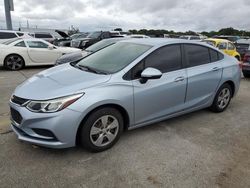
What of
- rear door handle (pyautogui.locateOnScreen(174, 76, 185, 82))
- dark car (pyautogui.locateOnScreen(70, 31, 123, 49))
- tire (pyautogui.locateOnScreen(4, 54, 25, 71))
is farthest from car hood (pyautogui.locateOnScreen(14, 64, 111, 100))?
dark car (pyautogui.locateOnScreen(70, 31, 123, 49))

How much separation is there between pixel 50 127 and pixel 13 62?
8326 mm

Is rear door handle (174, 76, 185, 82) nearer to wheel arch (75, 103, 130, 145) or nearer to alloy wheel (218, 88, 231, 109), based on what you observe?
wheel arch (75, 103, 130, 145)

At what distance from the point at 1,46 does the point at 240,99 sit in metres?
8.78

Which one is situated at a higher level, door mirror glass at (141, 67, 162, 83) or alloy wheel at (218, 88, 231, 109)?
door mirror glass at (141, 67, 162, 83)

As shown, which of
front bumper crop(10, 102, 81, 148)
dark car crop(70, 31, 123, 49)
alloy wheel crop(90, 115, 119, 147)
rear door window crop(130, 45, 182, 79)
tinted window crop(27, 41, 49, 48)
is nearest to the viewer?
front bumper crop(10, 102, 81, 148)

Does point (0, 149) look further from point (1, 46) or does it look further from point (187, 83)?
point (1, 46)

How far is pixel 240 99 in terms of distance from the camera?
651 centimetres

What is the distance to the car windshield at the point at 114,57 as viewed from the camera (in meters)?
3.90

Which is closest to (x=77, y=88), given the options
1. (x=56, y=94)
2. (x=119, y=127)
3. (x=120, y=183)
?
(x=56, y=94)

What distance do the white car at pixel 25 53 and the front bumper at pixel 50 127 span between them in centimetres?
792

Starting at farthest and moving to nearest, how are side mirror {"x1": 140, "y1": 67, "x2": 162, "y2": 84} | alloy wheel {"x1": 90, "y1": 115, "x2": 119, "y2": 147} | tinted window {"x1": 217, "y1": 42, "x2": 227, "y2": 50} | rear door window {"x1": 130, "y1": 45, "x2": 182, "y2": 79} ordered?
tinted window {"x1": 217, "y1": 42, "x2": 227, "y2": 50}
rear door window {"x1": 130, "y1": 45, "x2": 182, "y2": 79}
side mirror {"x1": 140, "y1": 67, "x2": 162, "y2": 84}
alloy wheel {"x1": 90, "y1": 115, "x2": 119, "y2": 147}

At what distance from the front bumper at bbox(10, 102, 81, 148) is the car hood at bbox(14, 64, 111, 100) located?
0.74 feet

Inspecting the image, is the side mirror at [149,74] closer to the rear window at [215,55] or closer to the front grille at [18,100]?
the front grille at [18,100]

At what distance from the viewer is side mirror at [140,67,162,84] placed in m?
3.65
